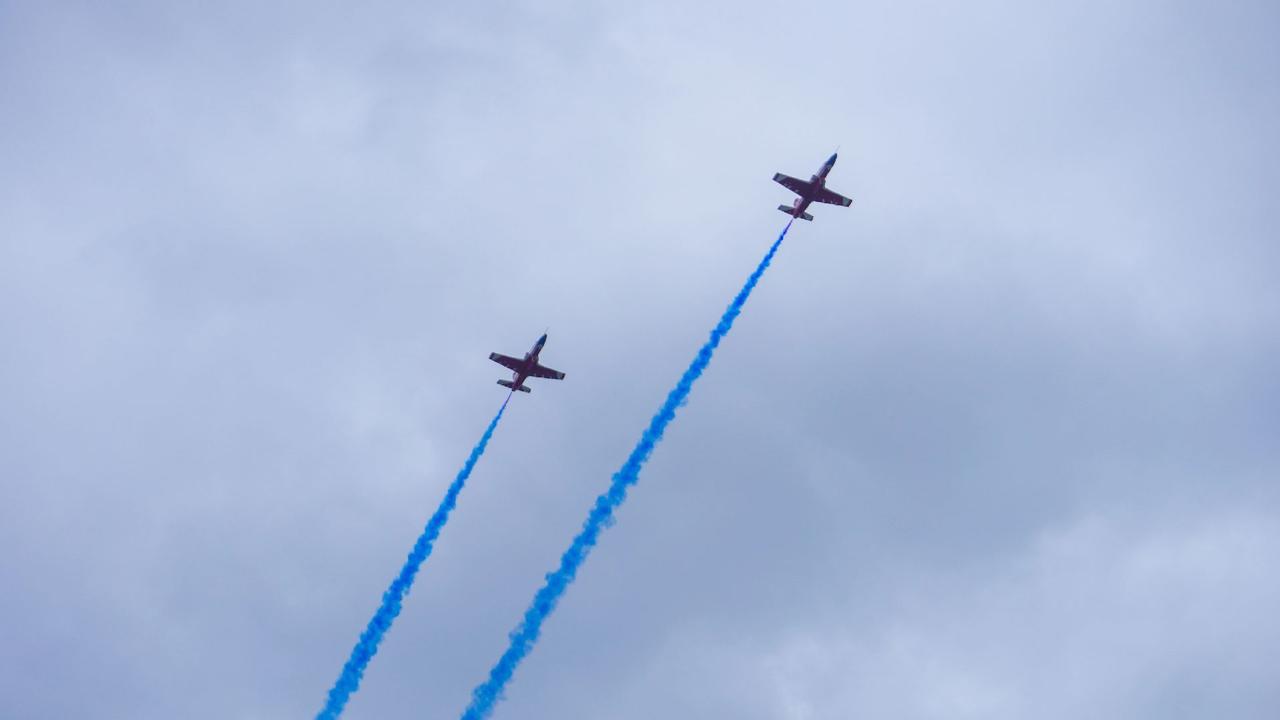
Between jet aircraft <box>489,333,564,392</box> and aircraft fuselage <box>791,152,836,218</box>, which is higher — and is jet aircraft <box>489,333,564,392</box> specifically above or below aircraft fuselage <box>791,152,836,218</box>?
below

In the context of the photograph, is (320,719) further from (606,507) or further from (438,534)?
(606,507)

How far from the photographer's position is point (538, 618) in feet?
317

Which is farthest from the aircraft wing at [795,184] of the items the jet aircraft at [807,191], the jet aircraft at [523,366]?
the jet aircraft at [523,366]

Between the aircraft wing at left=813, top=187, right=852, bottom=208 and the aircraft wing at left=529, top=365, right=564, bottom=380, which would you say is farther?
the aircraft wing at left=529, top=365, right=564, bottom=380

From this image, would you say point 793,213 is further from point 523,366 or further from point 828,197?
point 523,366

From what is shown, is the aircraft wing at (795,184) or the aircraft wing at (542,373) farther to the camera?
the aircraft wing at (542,373)

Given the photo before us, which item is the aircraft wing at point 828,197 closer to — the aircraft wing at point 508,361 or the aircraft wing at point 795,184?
the aircraft wing at point 795,184

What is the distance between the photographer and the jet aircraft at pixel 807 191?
109 meters

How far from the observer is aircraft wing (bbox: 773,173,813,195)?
10925 cm

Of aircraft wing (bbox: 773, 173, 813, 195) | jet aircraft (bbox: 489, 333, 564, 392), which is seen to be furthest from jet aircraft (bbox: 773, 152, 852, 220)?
jet aircraft (bbox: 489, 333, 564, 392)

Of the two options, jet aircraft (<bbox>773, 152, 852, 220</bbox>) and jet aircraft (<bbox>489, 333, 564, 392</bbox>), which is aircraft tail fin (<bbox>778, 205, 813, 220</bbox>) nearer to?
jet aircraft (<bbox>773, 152, 852, 220</bbox>)

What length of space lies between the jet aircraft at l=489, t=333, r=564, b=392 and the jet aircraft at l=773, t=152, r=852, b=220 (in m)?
30.3

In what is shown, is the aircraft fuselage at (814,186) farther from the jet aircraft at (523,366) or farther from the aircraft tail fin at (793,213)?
the jet aircraft at (523,366)

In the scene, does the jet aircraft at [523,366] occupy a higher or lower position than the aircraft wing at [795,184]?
lower
